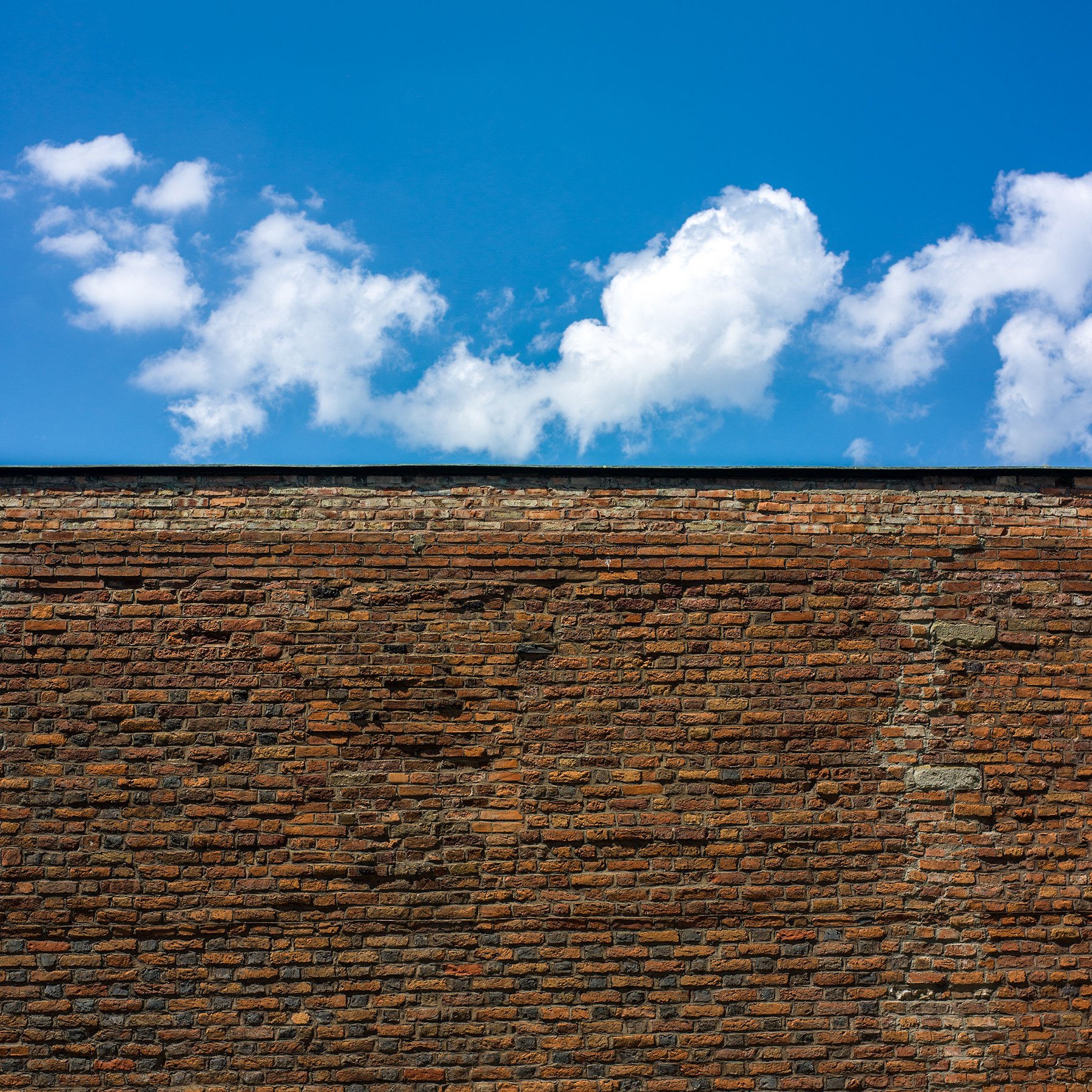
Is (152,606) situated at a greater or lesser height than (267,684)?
greater

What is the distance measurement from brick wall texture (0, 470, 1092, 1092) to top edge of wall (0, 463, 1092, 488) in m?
0.04

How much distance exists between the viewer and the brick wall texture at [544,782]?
4.00 m

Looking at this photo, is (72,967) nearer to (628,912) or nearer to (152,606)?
(152,606)

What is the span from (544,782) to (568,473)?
1.91 metres

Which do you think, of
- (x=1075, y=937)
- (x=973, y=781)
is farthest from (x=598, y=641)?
(x=1075, y=937)

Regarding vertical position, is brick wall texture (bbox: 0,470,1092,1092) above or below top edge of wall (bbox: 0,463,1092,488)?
below

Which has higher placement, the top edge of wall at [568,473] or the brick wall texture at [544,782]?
the top edge of wall at [568,473]

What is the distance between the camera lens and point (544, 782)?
4184 millimetres

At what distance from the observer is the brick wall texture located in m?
4.00

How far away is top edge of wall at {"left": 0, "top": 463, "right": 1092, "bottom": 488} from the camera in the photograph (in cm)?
444

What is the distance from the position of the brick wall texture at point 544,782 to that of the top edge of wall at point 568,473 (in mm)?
42

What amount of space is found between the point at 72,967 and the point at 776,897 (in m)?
4.07

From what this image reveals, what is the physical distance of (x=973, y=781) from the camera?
425 centimetres

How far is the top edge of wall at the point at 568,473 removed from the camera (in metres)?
4.44
